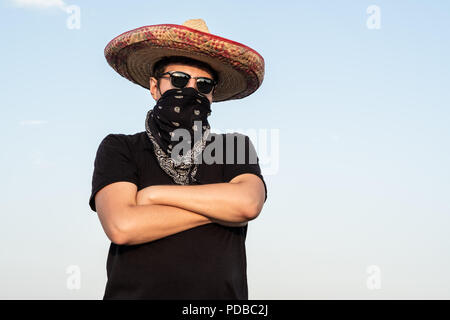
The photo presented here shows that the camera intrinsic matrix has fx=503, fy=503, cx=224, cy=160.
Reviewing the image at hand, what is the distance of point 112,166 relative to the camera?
3.87 meters

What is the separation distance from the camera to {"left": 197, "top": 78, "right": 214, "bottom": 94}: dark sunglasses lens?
4.30 meters

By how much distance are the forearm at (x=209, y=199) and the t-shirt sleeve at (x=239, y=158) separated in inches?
13.1

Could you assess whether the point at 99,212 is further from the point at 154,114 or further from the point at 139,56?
the point at 139,56

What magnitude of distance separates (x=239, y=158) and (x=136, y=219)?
105cm

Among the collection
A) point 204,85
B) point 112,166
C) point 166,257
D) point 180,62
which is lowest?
point 166,257

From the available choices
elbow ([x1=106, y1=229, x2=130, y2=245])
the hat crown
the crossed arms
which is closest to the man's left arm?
the crossed arms

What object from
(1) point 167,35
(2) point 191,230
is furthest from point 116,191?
(1) point 167,35

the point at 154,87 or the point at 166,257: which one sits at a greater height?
the point at 154,87

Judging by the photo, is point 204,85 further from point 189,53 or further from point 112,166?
point 112,166

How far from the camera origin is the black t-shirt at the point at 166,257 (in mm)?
3566

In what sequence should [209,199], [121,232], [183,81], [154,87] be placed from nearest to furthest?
[121,232]
[209,199]
[183,81]
[154,87]

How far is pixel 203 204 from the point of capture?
3.66 m

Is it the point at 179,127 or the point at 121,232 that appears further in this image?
the point at 179,127

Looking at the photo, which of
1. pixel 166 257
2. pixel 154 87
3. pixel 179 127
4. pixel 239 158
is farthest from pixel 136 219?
pixel 154 87
